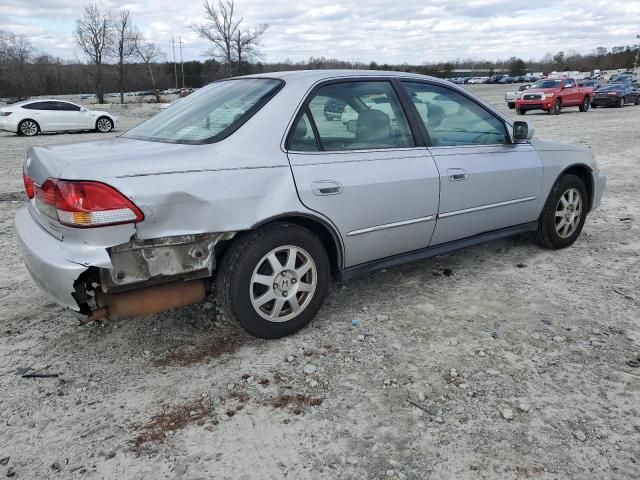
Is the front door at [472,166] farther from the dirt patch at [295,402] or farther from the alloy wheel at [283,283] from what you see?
the dirt patch at [295,402]

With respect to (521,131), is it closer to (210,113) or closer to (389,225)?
(389,225)

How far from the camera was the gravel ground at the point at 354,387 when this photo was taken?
2.27 meters

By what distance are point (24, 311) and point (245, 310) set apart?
1904 mm

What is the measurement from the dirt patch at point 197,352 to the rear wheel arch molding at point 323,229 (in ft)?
2.66

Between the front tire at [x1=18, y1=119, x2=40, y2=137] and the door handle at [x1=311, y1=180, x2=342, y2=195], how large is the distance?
19.8 m

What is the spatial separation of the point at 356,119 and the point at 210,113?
99 cm

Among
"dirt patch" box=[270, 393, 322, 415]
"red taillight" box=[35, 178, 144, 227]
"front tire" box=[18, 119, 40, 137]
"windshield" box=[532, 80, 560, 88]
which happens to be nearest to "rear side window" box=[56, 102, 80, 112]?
"front tire" box=[18, 119, 40, 137]

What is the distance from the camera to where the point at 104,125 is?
20719mm

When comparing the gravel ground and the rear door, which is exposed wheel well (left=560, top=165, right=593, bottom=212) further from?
the rear door

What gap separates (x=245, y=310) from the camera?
3053 mm

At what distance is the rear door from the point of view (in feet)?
10.5

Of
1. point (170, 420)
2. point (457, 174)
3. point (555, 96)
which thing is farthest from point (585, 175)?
point (555, 96)

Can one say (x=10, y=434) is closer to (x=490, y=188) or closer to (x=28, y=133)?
(x=490, y=188)

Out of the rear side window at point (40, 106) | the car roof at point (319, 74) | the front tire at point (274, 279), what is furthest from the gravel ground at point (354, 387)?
the rear side window at point (40, 106)
